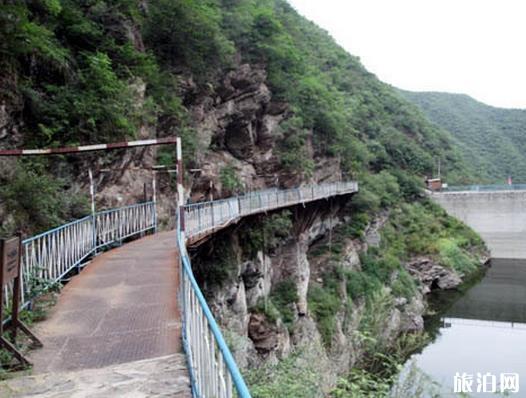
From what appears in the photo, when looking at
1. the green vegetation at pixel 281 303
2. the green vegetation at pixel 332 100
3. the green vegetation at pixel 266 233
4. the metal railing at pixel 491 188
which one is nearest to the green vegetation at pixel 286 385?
the green vegetation at pixel 281 303

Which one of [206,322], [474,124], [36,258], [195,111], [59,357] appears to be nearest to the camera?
[206,322]

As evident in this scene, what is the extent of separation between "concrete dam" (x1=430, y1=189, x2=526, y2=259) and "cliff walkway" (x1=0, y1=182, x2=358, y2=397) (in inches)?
1585

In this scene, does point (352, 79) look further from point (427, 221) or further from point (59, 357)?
point (59, 357)

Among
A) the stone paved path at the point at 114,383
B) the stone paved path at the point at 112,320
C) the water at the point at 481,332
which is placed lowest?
the water at the point at 481,332

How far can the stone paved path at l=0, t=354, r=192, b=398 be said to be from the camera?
344 centimetres

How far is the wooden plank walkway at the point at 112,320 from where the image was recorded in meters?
4.15

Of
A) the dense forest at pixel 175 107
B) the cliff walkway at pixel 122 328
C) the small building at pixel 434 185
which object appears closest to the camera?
the cliff walkway at pixel 122 328

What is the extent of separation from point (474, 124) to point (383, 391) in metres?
94.4

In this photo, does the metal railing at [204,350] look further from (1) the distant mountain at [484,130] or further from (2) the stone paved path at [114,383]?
(1) the distant mountain at [484,130]

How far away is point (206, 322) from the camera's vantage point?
287cm

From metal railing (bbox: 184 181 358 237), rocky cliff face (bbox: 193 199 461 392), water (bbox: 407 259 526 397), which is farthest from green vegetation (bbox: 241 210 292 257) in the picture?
water (bbox: 407 259 526 397)

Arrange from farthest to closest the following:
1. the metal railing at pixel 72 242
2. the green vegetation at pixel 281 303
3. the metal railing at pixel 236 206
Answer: the green vegetation at pixel 281 303
the metal railing at pixel 236 206
the metal railing at pixel 72 242

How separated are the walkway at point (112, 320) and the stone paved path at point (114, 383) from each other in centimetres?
12

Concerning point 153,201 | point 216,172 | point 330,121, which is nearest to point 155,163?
point 153,201
